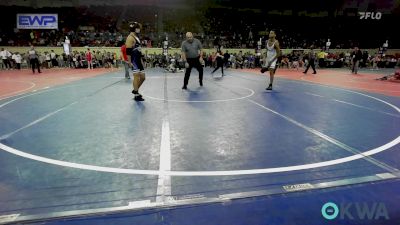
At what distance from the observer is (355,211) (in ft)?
8.27

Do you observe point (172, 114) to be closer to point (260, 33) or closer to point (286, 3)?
point (260, 33)

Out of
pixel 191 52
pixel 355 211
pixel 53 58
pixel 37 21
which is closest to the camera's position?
pixel 355 211

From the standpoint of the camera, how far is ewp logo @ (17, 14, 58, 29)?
25469 millimetres

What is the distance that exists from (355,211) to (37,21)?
28.8 m

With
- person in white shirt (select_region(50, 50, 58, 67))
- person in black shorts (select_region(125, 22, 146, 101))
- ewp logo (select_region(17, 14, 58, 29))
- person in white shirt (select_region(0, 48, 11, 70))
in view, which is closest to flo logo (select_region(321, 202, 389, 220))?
person in black shorts (select_region(125, 22, 146, 101))

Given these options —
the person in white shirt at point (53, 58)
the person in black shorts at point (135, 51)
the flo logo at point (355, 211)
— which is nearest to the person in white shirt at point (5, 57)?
the person in white shirt at point (53, 58)

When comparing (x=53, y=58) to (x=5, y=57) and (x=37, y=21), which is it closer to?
(x=5, y=57)

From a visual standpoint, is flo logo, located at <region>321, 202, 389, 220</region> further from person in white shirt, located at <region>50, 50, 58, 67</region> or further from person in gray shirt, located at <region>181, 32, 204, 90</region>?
person in white shirt, located at <region>50, 50, 58, 67</region>

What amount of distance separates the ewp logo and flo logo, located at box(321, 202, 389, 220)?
2781cm

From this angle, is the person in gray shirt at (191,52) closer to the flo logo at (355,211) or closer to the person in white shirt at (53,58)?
the flo logo at (355,211)

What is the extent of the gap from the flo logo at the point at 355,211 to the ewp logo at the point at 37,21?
91.2ft

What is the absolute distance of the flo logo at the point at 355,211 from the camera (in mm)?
2443

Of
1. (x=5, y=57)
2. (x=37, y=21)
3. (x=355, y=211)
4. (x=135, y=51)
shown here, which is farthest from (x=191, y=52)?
(x=37, y=21)

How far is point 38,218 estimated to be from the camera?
7.86ft
